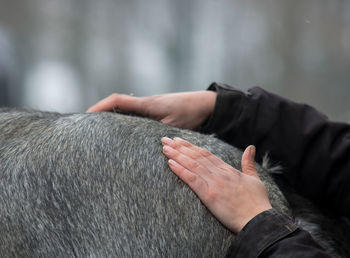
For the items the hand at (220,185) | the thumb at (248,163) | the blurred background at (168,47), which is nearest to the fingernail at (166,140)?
the hand at (220,185)

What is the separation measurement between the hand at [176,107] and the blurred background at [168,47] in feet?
2.67

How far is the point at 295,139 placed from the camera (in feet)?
3.31

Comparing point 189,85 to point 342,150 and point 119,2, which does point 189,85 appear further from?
point 342,150

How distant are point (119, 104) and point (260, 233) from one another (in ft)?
1.58

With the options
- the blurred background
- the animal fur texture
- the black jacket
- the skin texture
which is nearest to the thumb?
the skin texture

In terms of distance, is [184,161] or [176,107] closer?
[184,161]

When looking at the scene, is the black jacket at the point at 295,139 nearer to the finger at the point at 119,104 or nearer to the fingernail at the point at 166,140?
the finger at the point at 119,104

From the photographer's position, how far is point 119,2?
72.5 inches

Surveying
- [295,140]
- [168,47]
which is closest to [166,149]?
[295,140]

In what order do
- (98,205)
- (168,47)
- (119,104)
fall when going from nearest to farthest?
(98,205)
(119,104)
(168,47)

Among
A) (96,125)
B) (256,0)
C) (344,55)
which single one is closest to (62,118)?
(96,125)

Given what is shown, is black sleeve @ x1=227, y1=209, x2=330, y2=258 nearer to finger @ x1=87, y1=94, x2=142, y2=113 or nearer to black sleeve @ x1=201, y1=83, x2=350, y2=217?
black sleeve @ x1=201, y1=83, x2=350, y2=217

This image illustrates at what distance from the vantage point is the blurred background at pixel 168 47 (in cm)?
181

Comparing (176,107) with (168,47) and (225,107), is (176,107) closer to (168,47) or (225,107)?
(225,107)
